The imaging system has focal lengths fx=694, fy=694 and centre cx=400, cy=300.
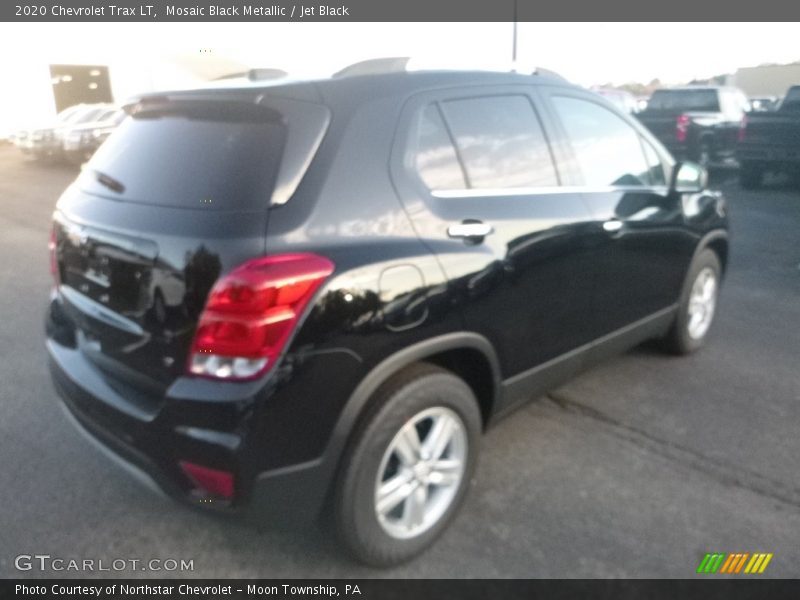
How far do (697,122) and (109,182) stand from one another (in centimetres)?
1324

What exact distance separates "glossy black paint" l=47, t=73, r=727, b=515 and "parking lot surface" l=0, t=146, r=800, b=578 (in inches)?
19.2

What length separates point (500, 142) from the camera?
3041mm

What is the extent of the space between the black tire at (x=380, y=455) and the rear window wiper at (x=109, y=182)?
1270 mm

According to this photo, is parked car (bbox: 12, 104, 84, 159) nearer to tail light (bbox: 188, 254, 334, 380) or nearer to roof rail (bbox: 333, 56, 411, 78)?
roof rail (bbox: 333, 56, 411, 78)

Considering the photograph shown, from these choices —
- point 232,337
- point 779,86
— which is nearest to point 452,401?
point 232,337

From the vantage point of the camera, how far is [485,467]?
11.0 feet

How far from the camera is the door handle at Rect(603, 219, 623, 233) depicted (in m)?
3.49

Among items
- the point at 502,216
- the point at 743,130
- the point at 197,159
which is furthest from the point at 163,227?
the point at 743,130

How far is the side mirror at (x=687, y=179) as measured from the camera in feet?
13.5

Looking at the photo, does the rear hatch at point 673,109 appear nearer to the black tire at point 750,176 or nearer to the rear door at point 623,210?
the black tire at point 750,176

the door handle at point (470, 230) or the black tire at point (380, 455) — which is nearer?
the black tire at point (380, 455)

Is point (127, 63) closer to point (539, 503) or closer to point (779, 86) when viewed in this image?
point (539, 503)

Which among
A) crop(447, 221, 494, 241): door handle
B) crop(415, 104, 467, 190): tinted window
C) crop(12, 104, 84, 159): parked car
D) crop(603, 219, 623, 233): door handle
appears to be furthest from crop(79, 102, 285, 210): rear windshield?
crop(12, 104, 84, 159): parked car
